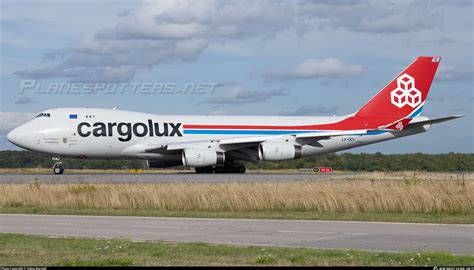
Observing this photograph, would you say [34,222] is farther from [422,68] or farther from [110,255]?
[422,68]

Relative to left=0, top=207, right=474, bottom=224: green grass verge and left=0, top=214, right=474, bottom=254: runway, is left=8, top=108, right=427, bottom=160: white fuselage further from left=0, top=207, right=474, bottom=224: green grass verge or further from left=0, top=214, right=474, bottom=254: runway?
left=0, top=214, right=474, bottom=254: runway

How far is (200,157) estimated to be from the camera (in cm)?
4728

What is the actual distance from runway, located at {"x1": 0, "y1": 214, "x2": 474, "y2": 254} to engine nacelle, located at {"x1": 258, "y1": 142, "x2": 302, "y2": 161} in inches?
1072

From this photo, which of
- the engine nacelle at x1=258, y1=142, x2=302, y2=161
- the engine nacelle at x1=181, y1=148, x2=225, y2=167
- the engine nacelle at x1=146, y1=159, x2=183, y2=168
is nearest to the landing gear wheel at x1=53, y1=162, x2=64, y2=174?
the engine nacelle at x1=146, y1=159, x2=183, y2=168

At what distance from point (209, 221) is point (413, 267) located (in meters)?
9.48

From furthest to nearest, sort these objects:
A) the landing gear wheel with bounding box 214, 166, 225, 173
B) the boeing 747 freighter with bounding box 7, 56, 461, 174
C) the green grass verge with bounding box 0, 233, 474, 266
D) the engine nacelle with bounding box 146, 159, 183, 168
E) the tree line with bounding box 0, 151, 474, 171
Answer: the tree line with bounding box 0, 151, 474, 171 < the landing gear wheel with bounding box 214, 166, 225, 173 < the engine nacelle with bounding box 146, 159, 183, 168 < the boeing 747 freighter with bounding box 7, 56, 461, 174 < the green grass verge with bounding box 0, 233, 474, 266

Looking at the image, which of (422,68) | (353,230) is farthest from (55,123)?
(353,230)

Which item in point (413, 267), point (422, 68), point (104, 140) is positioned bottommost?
point (413, 267)

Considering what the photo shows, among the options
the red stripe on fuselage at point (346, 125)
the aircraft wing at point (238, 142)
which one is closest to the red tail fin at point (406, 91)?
the red stripe on fuselage at point (346, 125)

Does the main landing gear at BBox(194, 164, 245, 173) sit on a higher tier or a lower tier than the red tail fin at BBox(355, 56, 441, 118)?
lower

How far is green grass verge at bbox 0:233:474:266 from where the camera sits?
12523 millimetres

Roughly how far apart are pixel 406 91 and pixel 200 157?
16.7m

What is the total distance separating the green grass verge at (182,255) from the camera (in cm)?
1252

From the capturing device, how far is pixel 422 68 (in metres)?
55.3
